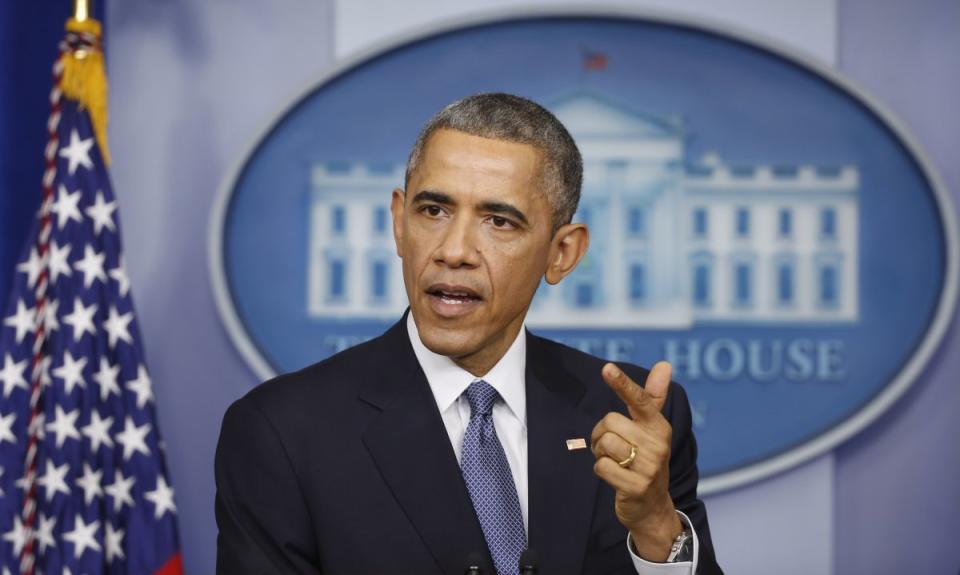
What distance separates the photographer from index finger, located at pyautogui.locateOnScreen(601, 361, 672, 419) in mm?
1354

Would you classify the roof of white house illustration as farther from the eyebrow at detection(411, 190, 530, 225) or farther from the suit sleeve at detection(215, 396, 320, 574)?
the suit sleeve at detection(215, 396, 320, 574)

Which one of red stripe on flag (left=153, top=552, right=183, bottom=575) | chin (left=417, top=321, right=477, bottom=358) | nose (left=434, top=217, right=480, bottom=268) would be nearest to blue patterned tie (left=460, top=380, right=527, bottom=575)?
chin (left=417, top=321, right=477, bottom=358)

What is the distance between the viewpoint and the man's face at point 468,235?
163 centimetres

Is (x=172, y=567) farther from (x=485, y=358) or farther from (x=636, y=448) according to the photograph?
(x=636, y=448)

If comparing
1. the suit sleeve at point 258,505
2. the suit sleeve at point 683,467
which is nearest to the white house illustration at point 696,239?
the suit sleeve at point 683,467

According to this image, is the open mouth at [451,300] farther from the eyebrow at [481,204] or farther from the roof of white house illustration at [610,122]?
the roof of white house illustration at [610,122]

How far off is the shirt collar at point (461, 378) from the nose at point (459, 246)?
18 centimetres

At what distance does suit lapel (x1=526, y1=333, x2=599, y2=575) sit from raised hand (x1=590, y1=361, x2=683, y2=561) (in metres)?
0.18

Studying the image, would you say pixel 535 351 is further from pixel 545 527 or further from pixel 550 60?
pixel 550 60

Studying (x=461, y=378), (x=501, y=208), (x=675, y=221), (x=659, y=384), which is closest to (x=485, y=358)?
(x=461, y=378)

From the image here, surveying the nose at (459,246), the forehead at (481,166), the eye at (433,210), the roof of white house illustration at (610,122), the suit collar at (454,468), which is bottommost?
the suit collar at (454,468)

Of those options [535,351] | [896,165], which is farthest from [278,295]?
[896,165]

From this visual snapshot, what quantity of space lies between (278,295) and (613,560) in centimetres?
163

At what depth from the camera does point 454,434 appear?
5.63ft
